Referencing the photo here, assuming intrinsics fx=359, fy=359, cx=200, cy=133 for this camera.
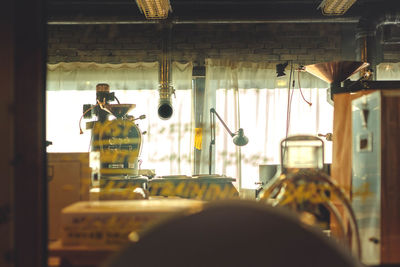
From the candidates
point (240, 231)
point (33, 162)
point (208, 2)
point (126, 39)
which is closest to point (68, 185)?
point (33, 162)

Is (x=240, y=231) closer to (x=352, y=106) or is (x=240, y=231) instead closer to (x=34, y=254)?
(x=34, y=254)

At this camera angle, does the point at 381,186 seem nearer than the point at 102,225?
No

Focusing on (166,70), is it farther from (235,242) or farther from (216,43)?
(235,242)

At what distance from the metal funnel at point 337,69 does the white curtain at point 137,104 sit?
240cm

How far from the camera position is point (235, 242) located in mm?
620

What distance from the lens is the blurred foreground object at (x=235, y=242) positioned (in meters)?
0.59

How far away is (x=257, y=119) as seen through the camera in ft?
16.7

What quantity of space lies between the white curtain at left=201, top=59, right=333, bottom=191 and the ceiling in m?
0.94

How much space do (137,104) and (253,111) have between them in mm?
1646

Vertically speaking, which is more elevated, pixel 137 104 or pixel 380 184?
pixel 137 104

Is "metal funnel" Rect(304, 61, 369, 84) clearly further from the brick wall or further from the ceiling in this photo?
the brick wall

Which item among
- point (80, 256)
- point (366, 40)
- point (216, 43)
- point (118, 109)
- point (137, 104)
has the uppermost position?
point (216, 43)

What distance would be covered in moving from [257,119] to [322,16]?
1585 millimetres

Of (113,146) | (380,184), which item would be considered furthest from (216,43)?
(380,184)
